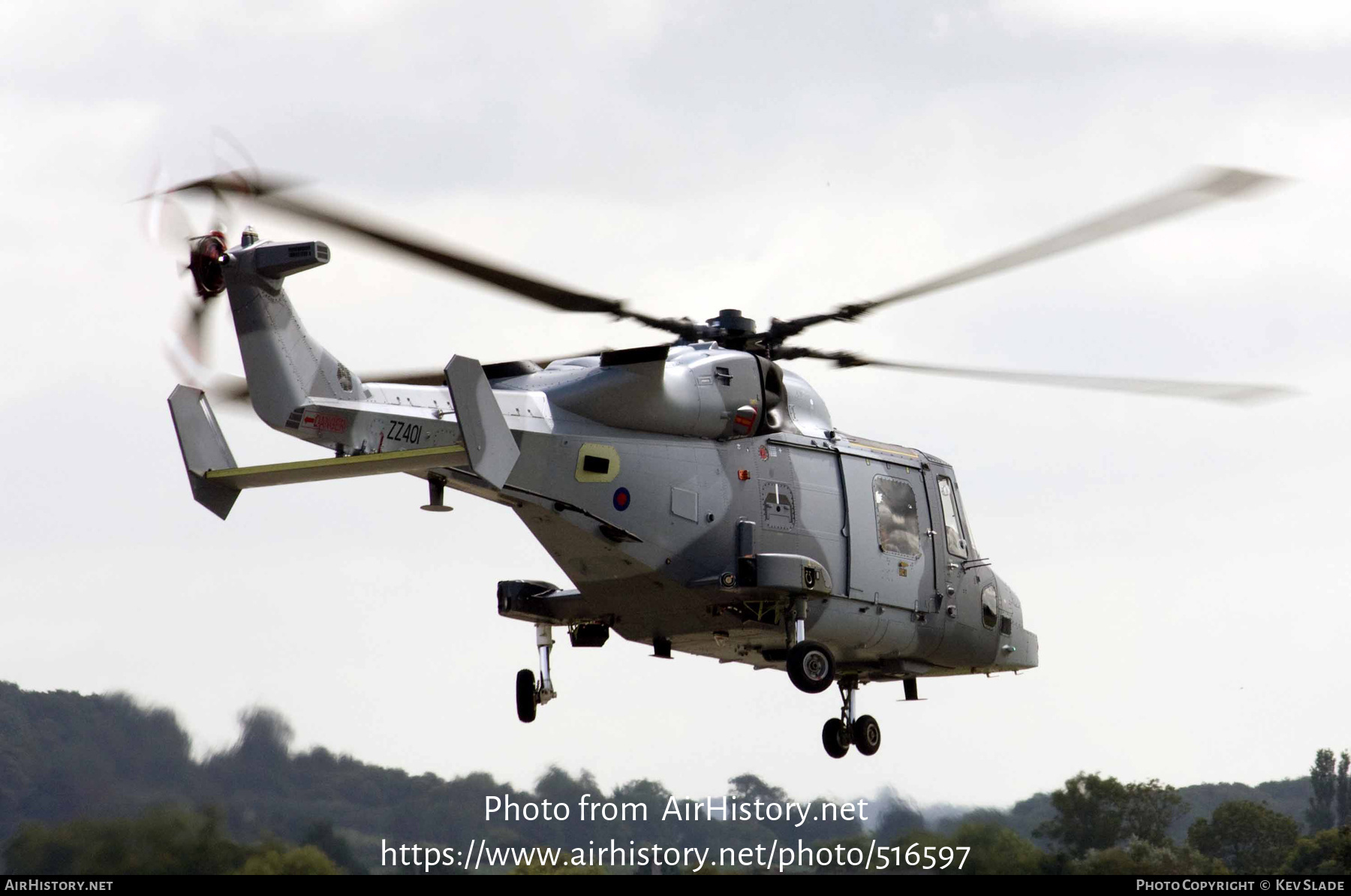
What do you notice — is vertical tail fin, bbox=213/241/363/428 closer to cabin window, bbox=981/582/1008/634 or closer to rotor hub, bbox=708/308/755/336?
rotor hub, bbox=708/308/755/336

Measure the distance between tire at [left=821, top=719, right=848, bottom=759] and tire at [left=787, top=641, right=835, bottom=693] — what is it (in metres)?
2.02

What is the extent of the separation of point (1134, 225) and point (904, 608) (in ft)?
18.1

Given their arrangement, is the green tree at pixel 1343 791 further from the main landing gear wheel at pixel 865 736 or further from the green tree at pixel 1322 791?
the main landing gear wheel at pixel 865 736

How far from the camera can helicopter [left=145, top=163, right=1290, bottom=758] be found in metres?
16.1

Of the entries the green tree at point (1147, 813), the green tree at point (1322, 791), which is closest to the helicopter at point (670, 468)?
the green tree at point (1147, 813)

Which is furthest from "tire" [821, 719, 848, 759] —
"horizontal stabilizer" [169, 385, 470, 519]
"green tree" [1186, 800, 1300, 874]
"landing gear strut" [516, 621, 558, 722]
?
"green tree" [1186, 800, 1300, 874]

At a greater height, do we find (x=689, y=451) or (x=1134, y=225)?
(x=1134, y=225)

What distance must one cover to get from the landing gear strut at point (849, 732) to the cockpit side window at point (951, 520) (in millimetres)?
1837

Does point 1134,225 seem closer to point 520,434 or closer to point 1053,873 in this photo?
point 520,434

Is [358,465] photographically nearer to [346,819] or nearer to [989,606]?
[346,819]

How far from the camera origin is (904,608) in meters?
20.0

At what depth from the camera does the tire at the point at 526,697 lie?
62.9 feet

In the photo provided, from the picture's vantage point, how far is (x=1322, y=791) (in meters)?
30.7

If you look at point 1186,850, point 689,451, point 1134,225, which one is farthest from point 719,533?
point 1186,850
